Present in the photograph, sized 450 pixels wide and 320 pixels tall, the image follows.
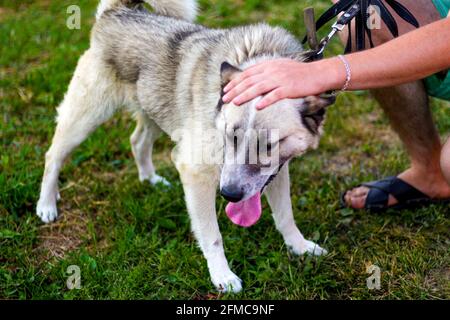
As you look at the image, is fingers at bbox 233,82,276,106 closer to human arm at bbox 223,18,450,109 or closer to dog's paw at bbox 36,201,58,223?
human arm at bbox 223,18,450,109

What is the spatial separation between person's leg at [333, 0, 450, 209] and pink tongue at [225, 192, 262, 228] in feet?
3.17

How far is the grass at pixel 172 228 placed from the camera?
2.84m

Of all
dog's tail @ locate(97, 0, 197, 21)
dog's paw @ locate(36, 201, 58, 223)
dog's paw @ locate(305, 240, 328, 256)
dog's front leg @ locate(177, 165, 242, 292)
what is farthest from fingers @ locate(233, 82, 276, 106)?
dog's paw @ locate(36, 201, 58, 223)

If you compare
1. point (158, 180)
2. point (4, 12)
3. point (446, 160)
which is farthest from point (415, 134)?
point (4, 12)

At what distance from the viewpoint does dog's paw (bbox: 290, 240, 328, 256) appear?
3.04 meters

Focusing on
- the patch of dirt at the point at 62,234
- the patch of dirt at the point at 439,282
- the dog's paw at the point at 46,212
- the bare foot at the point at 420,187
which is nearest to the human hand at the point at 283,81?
the patch of dirt at the point at 439,282

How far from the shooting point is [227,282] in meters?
2.83

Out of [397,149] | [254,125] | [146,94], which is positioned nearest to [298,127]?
[254,125]

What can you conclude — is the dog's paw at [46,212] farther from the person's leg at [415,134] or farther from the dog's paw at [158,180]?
the person's leg at [415,134]

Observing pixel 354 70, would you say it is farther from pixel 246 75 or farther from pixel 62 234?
pixel 62 234

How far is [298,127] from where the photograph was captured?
237 cm

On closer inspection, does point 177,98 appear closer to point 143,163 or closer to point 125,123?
point 143,163
